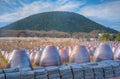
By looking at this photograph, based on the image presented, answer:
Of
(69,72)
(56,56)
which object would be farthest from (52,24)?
(69,72)

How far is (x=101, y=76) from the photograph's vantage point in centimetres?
474

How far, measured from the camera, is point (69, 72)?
4.34m

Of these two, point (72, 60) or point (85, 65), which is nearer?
point (85, 65)

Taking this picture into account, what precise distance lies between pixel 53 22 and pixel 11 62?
235ft

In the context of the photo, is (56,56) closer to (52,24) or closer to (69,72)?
(69,72)

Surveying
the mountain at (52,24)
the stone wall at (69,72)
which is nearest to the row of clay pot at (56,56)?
the stone wall at (69,72)

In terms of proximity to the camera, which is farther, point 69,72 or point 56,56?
point 56,56

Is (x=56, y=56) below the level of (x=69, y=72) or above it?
above

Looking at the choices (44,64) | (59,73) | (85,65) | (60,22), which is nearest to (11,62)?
(44,64)

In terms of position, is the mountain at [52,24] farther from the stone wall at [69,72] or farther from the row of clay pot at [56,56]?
the stone wall at [69,72]

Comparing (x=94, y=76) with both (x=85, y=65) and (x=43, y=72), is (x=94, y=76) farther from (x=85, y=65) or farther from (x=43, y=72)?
(x=43, y=72)

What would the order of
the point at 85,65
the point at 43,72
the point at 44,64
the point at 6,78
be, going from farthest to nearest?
1. the point at 44,64
2. the point at 85,65
3. the point at 43,72
4. the point at 6,78

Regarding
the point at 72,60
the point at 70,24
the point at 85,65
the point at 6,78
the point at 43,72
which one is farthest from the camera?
the point at 70,24

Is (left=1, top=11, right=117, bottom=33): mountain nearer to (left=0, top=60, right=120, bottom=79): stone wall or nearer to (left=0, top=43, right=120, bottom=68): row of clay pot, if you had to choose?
(left=0, top=43, right=120, bottom=68): row of clay pot
